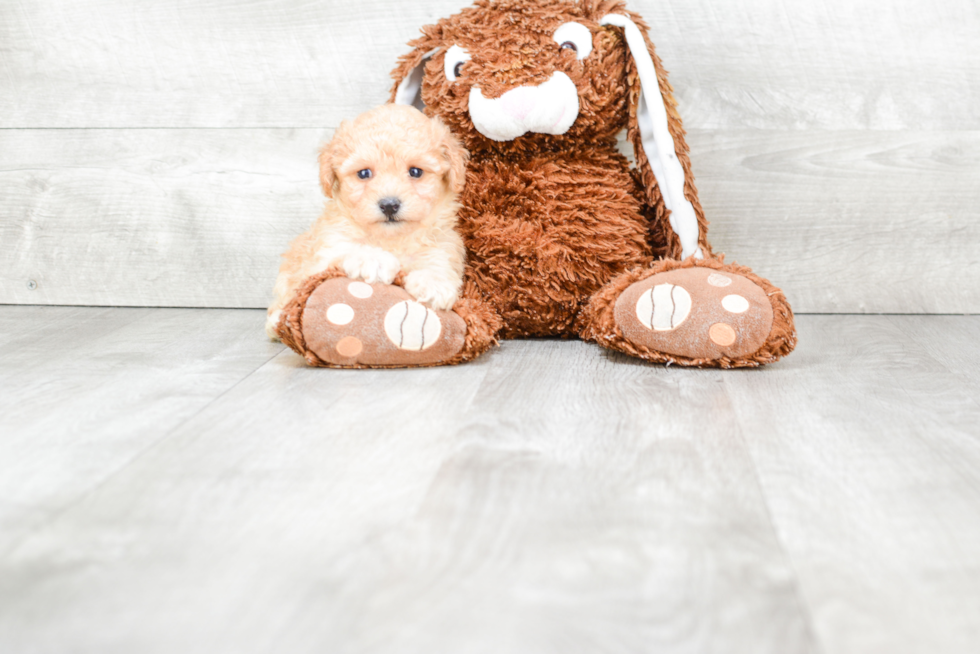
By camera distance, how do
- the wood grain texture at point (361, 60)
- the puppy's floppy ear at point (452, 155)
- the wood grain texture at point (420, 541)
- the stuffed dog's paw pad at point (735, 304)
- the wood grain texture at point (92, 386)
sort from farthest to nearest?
the wood grain texture at point (361, 60), the puppy's floppy ear at point (452, 155), the stuffed dog's paw pad at point (735, 304), the wood grain texture at point (92, 386), the wood grain texture at point (420, 541)

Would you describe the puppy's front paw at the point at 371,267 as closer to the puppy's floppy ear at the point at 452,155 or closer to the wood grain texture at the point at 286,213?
the puppy's floppy ear at the point at 452,155

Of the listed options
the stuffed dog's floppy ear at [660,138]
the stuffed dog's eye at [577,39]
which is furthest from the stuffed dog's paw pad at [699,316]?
the stuffed dog's eye at [577,39]

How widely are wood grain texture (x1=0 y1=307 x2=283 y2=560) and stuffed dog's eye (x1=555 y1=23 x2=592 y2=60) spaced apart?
0.56 meters

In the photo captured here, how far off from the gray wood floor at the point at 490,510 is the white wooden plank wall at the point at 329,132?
1.43ft

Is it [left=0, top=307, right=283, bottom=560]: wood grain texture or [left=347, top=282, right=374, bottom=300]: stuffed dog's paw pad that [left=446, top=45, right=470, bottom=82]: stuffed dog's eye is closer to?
[left=347, top=282, right=374, bottom=300]: stuffed dog's paw pad

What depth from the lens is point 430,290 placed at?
3.22 ft

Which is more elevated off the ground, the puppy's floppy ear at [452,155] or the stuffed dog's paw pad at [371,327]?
the puppy's floppy ear at [452,155]

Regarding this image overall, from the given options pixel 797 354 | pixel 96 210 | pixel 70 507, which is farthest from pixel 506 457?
pixel 96 210

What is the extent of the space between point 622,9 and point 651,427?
0.64 metres

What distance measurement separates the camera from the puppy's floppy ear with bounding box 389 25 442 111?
115 centimetres

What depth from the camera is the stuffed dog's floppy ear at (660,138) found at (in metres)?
1.09

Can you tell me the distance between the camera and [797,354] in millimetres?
1077

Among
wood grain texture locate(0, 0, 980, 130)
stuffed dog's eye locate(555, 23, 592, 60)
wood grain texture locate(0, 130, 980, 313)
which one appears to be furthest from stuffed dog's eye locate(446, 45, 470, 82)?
wood grain texture locate(0, 130, 980, 313)

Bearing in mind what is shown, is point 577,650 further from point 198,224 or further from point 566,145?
point 198,224
